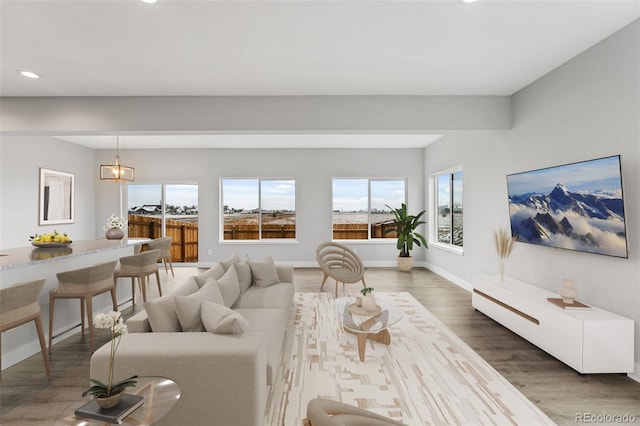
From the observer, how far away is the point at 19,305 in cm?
234

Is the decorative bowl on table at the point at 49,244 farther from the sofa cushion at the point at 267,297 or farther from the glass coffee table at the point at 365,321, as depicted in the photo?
the glass coffee table at the point at 365,321

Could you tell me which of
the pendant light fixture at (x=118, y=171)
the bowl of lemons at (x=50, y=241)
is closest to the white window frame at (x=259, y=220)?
the pendant light fixture at (x=118, y=171)

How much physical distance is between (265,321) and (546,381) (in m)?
2.39

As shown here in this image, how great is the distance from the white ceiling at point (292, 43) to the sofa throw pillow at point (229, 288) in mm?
2177

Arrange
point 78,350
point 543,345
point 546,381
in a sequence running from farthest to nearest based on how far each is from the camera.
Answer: point 78,350 → point 543,345 → point 546,381

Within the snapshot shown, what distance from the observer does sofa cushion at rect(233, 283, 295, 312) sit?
3206 millimetres

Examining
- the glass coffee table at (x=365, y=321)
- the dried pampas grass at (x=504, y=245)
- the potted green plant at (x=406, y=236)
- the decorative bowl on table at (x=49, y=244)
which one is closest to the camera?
the glass coffee table at (x=365, y=321)

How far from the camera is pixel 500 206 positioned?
4.27m

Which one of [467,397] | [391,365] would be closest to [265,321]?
[391,365]

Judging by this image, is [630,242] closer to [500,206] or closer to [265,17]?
[500,206]

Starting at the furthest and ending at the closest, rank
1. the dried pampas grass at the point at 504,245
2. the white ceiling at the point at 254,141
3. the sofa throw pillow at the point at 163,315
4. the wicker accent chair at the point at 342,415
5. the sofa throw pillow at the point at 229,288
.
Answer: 1. the white ceiling at the point at 254,141
2. the dried pampas grass at the point at 504,245
3. the sofa throw pillow at the point at 229,288
4. the sofa throw pillow at the point at 163,315
5. the wicker accent chair at the point at 342,415

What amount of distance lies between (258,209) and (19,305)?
5279 mm

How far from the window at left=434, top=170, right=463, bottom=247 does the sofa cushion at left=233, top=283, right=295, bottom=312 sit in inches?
149

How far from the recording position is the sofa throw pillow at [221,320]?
6.49 feet
